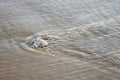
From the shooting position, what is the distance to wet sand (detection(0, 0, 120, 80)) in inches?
90.7

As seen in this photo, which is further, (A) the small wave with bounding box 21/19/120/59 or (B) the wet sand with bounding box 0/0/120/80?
(A) the small wave with bounding box 21/19/120/59

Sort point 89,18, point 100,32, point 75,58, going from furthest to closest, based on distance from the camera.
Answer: point 89,18, point 100,32, point 75,58

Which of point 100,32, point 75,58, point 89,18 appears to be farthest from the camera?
point 89,18

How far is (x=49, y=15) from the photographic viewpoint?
3289 mm

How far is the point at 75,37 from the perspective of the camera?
2.82 metres

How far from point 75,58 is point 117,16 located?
1.07 meters

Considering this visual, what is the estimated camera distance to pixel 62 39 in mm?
2777

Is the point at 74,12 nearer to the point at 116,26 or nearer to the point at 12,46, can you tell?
the point at 116,26

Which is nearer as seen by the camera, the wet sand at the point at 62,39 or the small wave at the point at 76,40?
the wet sand at the point at 62,39

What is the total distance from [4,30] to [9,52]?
1.52 ft

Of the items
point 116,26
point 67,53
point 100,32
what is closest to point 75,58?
point 67,53

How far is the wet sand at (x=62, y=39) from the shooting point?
2303 mm

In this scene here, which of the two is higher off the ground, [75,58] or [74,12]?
[74,12]

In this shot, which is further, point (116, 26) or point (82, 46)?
point (116, 26)
